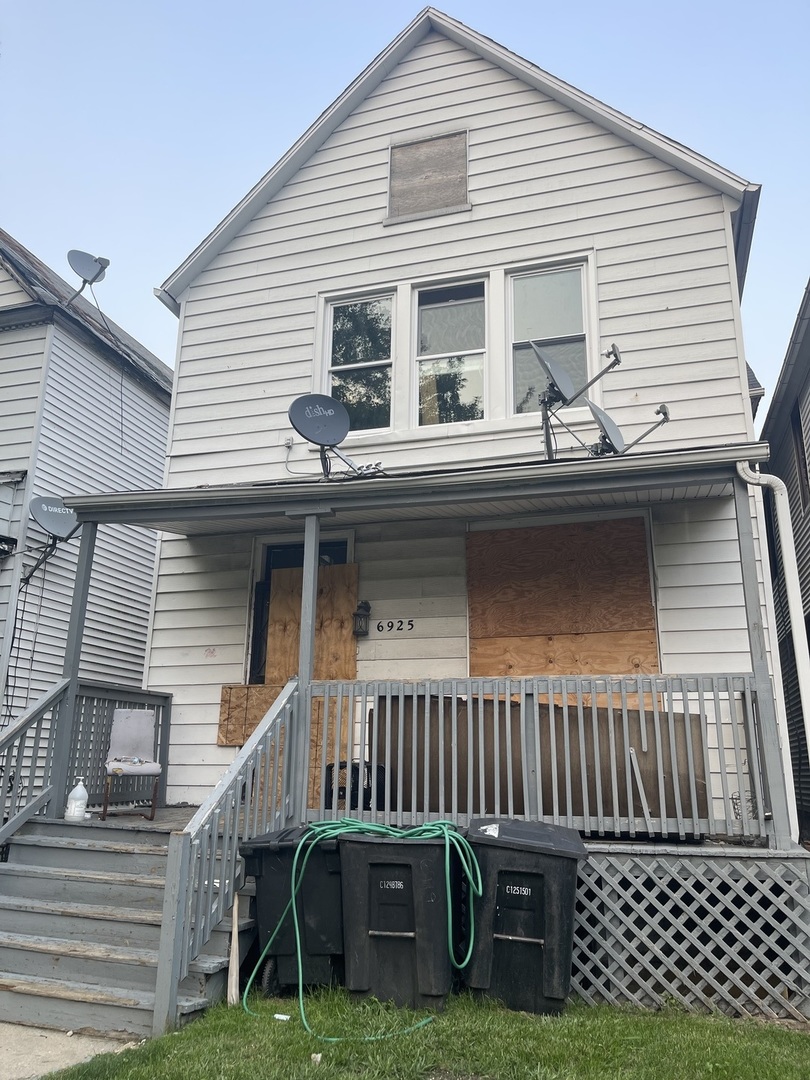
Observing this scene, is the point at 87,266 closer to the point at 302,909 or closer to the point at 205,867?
the point at 205,867

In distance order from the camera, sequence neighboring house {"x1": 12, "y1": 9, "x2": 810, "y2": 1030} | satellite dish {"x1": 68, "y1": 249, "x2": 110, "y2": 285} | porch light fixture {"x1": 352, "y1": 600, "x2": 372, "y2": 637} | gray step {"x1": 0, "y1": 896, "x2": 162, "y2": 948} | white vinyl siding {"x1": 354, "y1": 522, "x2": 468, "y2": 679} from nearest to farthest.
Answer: gray step {"x1": 0, "y1": 896, "x2": 162, "y2": 948} → neighboring house {"x1": 12, "y1": 9, "x2": 810, "y2": 1030} → white vinyl siding {"x1": 354, "y1": 522, "x2": 468, "y2": 679} → porch light fixture {"x1": 352, "y1": 600, "x2": 372, "y2": 637} → satellite dish {"x1": 68, "y1": 249, "x2": 110, "y2": 285}

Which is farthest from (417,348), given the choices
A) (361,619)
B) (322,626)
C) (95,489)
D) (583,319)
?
(95,489)

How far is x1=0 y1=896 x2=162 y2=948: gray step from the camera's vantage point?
16.4ft

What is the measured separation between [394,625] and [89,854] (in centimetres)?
314

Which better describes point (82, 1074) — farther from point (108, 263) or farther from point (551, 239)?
point (108, 263)

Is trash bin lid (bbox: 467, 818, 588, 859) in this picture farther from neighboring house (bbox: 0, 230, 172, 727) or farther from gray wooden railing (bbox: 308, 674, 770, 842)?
neighboring house (bbox: 0, 230, 172, 727)

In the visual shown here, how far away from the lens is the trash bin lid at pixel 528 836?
4555 mm

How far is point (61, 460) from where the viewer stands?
421 inches

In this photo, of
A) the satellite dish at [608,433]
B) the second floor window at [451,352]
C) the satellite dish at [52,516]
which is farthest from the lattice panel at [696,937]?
the satellite dish at [52,516]

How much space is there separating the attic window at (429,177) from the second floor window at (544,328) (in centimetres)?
125

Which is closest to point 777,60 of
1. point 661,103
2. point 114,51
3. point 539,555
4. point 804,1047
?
point 661,103

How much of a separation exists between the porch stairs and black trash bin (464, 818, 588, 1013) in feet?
4.80

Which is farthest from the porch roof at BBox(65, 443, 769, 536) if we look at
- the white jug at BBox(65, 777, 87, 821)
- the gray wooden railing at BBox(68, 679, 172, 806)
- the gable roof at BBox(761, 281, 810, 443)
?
the gable roof at BBox(761, 281, 810, 443)

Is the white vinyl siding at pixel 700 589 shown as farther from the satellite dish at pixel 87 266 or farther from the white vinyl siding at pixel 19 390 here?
the white vinyl siding at pixel 19 390
